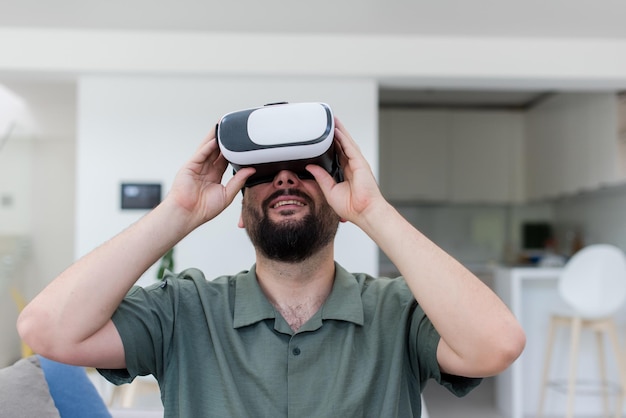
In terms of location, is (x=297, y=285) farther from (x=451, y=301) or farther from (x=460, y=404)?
(x=460, y=404)

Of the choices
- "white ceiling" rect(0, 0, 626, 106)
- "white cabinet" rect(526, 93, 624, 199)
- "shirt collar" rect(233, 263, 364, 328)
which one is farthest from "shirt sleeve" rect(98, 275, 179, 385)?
"white cabinet" rect(526, 93, 624, 199)

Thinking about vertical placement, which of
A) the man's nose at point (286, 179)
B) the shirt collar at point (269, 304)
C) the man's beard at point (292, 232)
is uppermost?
the man's nose at point (286, 179)

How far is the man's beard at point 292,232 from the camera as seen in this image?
50.6 inches

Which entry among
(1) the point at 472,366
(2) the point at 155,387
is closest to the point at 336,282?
(1) the point at 472,366

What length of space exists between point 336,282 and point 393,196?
544 cm

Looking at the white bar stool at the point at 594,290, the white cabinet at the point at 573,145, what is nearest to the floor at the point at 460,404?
the white bar stool at the point at 594,290

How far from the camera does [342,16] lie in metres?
3.58

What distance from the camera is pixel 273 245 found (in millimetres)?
1301

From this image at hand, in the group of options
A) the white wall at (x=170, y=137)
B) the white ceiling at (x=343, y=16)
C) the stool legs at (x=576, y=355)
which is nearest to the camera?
the white ceiling at (x=343, y=16)

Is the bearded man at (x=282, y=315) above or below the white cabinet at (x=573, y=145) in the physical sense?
below

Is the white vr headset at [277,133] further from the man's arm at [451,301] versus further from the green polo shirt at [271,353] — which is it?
the green polo shirt at [271,353]

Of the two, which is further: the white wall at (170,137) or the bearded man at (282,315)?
the white wall at (170,137)

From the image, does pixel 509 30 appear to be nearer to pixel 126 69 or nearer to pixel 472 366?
pixel 126 69

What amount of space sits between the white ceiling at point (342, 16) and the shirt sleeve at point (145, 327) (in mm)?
2398
